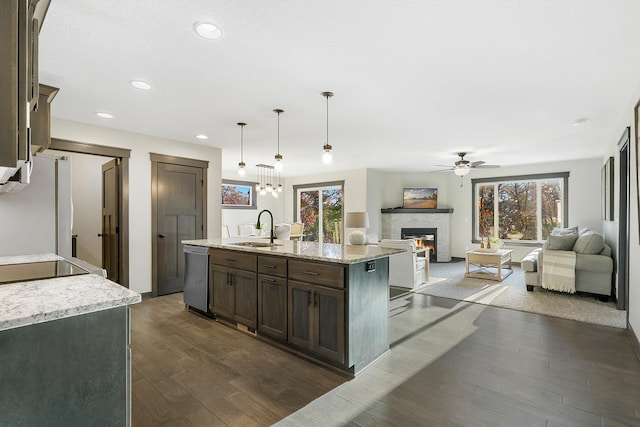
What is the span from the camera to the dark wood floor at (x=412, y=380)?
6.44ft

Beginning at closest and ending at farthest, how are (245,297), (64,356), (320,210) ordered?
(64,356), (245,297), (320,210)

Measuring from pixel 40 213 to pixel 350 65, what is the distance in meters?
2.98

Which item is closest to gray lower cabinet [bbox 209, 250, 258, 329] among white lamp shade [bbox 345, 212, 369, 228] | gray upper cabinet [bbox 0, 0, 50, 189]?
gray upper cabinet [bbox 0, 0, 50, 189]

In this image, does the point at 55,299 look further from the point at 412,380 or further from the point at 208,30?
the point at 412,380

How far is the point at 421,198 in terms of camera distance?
29.3ft

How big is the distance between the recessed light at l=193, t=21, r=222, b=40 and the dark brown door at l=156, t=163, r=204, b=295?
3.26 metres

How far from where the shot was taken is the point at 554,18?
2006 millimetres

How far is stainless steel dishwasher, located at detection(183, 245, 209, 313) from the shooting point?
12.4 feet

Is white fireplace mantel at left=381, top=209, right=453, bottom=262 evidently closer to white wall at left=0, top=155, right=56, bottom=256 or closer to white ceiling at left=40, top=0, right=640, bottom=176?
white ceiling at left=40, top=0, right=640, bottom=176

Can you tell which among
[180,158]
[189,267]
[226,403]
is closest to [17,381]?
[226,403]

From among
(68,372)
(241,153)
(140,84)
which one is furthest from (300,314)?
(241,153)

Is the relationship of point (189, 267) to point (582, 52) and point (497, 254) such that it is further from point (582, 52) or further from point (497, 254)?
point (497, 254)

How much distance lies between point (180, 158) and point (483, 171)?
7.13 metres

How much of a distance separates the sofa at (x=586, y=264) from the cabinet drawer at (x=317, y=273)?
404cm
